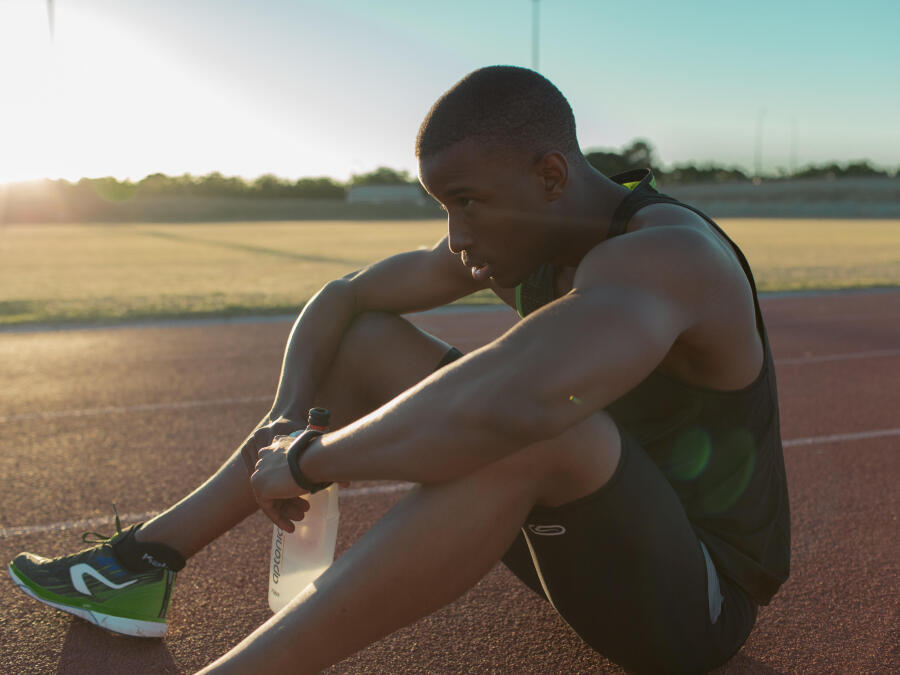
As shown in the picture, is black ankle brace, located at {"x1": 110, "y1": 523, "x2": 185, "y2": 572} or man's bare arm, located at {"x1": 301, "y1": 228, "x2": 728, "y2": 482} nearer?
man's bare arm, located at {"x1": 301, "y1": 228, "x2": 728, "y2": 482}

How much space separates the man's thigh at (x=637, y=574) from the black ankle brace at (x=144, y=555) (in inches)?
42.5

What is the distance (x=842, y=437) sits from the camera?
461 cm

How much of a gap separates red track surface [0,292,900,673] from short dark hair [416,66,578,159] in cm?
143

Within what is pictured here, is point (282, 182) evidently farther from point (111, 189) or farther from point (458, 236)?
point (458, 236)

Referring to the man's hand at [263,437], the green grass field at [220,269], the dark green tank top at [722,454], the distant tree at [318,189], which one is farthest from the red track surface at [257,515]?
the distant tree at [318,189]

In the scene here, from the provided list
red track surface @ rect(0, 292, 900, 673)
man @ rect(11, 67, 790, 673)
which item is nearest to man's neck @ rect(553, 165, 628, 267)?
man @ rect(11, 67, 790, 673)

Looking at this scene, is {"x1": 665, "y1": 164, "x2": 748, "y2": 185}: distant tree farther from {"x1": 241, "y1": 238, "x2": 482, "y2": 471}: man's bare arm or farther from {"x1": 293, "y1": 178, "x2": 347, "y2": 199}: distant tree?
{"x1": 241, "y1": 238, "x2": 482, "y2": 471}: man's bare arm

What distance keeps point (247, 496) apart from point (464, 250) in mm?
Answer: 907

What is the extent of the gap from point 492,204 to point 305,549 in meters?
1.15

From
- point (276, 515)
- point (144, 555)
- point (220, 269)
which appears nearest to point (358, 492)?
point (144, 555)

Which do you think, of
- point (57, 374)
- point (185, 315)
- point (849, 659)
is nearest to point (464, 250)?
point (849, 659)

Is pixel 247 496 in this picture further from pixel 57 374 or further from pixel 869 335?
pixel 869 335

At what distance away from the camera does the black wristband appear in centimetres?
168

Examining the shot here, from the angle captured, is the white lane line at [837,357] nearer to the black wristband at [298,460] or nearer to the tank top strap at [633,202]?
the tank top strap at [633,202]
